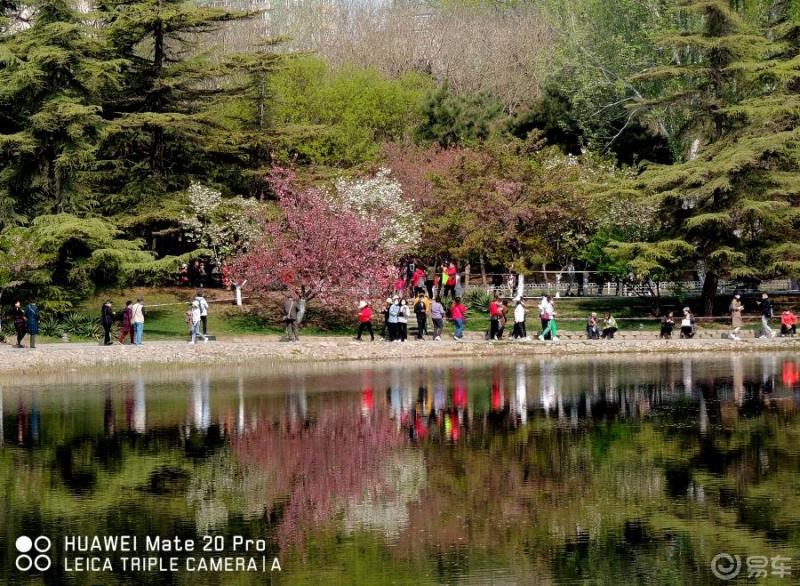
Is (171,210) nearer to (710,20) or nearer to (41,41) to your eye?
(41,41)

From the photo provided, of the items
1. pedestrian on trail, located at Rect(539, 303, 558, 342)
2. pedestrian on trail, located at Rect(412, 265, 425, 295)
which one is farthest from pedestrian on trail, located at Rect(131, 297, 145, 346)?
pedestrian on trail, located at Rect(539, 303, 558, 342)

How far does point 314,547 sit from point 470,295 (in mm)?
37622

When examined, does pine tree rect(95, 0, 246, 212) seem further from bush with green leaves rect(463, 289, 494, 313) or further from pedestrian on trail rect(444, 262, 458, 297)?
bush with green leaves rect(463, 289, 494, 313)

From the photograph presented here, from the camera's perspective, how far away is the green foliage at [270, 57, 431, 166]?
64.2 meters

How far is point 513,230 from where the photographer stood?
174 feet

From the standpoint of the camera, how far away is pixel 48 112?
A: 1839 inches

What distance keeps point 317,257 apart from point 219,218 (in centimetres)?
707

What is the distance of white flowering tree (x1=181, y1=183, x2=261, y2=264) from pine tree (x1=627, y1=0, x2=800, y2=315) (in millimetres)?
15000

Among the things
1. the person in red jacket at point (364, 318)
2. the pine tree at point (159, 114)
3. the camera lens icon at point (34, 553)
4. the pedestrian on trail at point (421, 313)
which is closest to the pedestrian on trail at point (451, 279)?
the pedestrian on trail at point (421, 313)

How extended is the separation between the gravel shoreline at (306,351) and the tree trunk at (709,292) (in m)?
7.39

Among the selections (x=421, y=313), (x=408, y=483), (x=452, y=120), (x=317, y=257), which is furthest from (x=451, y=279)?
(x=408, y=483)

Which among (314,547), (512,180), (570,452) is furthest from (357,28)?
(314,547)

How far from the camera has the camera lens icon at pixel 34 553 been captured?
14266 mm

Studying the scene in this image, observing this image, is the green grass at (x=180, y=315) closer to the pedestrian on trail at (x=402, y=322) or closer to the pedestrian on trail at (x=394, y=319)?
the pedestrian on trail at (x=402, y=322)
